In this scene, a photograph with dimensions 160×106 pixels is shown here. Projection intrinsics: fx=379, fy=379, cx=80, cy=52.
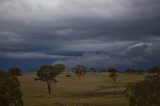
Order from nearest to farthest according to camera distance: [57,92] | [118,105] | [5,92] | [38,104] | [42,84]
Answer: [5,92]
[118,105]
[38,104]
[57,92]
[42,84]

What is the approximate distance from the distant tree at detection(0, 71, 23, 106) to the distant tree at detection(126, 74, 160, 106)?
59.3ft

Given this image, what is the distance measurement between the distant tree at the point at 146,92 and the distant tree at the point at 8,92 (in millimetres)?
18086

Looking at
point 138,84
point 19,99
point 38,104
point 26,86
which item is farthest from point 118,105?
point 26,86

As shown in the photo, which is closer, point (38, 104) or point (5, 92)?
point (5, 92)

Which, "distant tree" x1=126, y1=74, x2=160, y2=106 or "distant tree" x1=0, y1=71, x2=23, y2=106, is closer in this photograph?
"distant tree" x1=0, y1=71, x2=23, y2=106

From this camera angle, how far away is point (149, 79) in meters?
61.4

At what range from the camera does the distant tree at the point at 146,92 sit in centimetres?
5850

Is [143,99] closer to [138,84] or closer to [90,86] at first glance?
[138,84]

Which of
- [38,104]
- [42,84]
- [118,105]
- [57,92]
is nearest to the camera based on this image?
[118,105]

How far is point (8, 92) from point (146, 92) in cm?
2151

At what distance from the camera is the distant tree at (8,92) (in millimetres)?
57938

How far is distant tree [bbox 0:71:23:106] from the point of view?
190 ft

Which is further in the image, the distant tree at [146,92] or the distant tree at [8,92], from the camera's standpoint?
the distant tree at [146,92]

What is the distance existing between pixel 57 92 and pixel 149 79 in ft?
345
